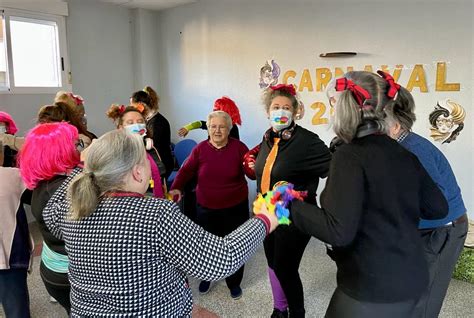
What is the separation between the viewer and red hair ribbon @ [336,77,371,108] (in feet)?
4.20

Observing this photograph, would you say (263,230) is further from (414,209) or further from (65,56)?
(65,56)

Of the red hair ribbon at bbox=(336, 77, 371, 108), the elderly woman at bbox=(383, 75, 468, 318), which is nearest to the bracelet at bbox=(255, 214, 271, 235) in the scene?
the red hair ribbon at bbox=(336, 77, 371, 108)

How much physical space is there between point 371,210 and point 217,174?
157 centimetres

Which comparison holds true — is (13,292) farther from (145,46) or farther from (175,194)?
(145,46)

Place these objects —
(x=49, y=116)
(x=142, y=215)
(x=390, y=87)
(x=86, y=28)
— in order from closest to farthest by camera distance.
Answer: (x=142, y=215) < (x=390, y=87) < (x=49, y=116) < (x=86, y=28)

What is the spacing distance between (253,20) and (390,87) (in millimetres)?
3363

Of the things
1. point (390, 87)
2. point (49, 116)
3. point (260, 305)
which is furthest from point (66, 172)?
point (260, 305)

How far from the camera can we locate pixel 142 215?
1.12 m

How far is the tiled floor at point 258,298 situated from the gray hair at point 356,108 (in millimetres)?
1732

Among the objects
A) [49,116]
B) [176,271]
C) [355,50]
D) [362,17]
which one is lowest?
[176,271]

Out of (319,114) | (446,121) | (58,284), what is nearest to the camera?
(58,284)

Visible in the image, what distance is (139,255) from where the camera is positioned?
113 cm

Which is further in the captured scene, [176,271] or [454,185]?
[454,185]

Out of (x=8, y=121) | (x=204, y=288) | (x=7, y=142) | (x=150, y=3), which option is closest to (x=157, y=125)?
(x=8, y=121)
